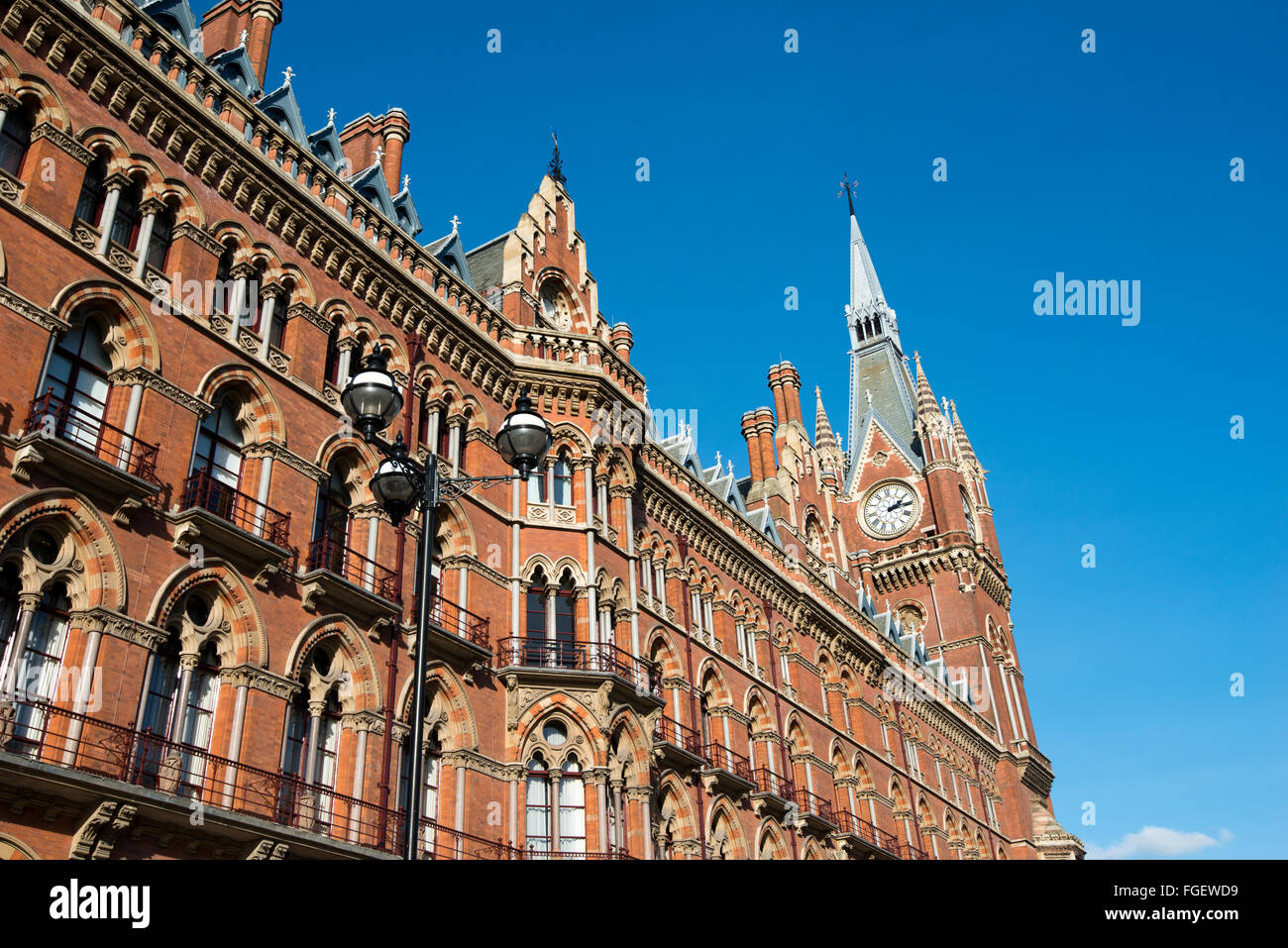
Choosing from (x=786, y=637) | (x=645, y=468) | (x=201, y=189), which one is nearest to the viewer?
(x=201, y=189)

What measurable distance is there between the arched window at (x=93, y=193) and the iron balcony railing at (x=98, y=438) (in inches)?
143

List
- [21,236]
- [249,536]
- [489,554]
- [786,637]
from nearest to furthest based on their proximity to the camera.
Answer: [21,236] < [249,536] < [489,554] < [786,637]

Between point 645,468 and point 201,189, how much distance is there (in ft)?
51.5

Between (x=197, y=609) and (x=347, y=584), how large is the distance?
2.87 m

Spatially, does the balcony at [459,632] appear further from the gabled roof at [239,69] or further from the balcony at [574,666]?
the gabled roof at [239,69]

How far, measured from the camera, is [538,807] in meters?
24.6

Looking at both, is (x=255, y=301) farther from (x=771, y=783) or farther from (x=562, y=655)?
(x=771, y=783)

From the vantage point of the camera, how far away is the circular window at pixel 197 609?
18.9m

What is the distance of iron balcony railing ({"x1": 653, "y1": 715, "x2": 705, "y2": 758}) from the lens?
31078 millimetres
